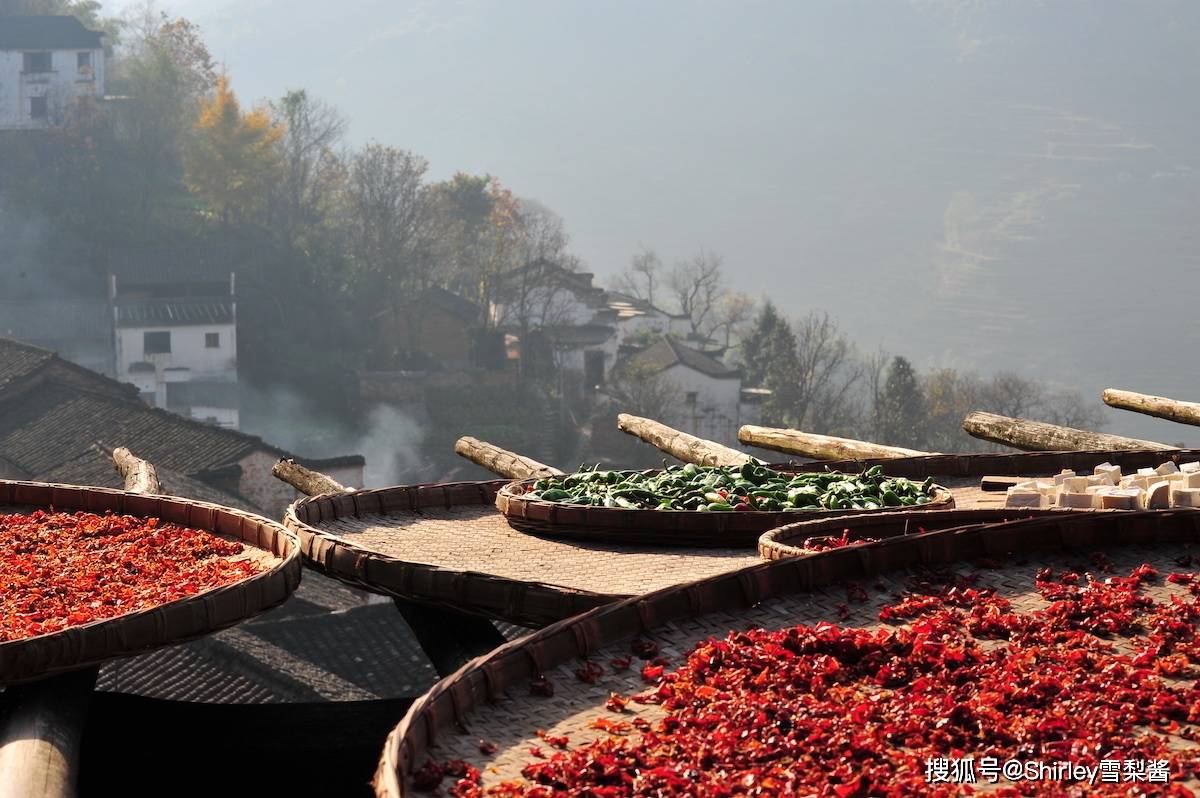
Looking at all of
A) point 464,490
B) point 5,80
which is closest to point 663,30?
point 5,80

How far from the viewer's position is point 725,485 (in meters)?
5.17

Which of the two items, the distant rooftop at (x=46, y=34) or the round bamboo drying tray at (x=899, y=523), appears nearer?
the round bamboo drying tray at (x=899, y=523)

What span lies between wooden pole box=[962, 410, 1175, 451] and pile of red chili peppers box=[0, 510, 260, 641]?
3.88 m

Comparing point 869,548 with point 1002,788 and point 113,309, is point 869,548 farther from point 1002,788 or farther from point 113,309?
point 113,309

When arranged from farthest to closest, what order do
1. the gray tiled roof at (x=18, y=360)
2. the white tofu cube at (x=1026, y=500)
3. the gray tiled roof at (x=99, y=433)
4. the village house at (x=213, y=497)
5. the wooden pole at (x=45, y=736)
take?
the gray tiled roof at (x=18, y=360), the gray tiled roof at (x=99, y=433), the village house at (x=213, y=497), the white tofu cube at (x=1026, y=500), the wooden pole at (x=45, y=736)

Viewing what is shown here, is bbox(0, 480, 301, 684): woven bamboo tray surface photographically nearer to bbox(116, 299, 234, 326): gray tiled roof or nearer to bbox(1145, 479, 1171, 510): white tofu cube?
bbox(1145, 479, 1171, 510): white tofu cube

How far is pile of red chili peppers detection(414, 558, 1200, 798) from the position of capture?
240 cm

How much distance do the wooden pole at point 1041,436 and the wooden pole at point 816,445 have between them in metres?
0.49

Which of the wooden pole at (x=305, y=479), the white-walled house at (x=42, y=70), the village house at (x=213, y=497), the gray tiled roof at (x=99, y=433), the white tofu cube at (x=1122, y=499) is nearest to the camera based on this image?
the white tofu cube at (x=1122, y=499)

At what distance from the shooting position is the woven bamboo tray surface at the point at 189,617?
3463 millimetres

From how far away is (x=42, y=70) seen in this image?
162 feet

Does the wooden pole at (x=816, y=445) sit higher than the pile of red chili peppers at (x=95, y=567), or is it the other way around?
the wooden pole at (x=816, y=445)

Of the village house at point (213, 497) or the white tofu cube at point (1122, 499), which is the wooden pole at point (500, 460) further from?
the village house at point (213, 497)

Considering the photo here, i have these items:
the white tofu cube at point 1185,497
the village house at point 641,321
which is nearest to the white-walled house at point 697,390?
the village house at point 641,321
